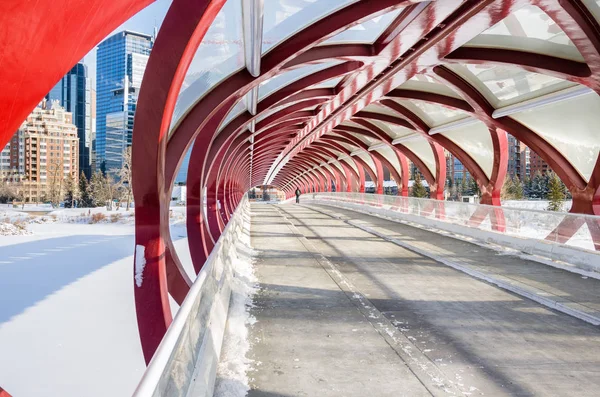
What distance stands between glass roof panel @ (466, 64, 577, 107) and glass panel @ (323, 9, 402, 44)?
16.4 feet

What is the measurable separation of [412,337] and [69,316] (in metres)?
17.5

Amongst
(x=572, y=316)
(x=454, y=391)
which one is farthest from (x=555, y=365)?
(x=572, y=316)

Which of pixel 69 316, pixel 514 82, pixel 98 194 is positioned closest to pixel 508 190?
pixel 98 194

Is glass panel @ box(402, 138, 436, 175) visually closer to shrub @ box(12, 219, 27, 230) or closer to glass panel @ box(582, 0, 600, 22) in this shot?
glass panel @ box(582, 0, 600, 22)

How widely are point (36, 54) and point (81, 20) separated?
32cm

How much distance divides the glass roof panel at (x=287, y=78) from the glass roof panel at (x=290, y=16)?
14.1 feet

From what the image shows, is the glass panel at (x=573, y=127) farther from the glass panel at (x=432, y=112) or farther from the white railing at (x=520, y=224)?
the white railing at (x=520, y=224)

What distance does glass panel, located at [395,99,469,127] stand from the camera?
22.6 m

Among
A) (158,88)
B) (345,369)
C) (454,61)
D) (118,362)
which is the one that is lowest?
(118,362)

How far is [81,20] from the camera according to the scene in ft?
7.17

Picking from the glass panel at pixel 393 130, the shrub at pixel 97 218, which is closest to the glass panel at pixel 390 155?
the glass panel at pixel 393 130

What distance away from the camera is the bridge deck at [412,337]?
473 cm

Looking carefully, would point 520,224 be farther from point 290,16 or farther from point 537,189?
point 537,189

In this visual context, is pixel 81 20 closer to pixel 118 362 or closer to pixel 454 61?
pixel 454 61
